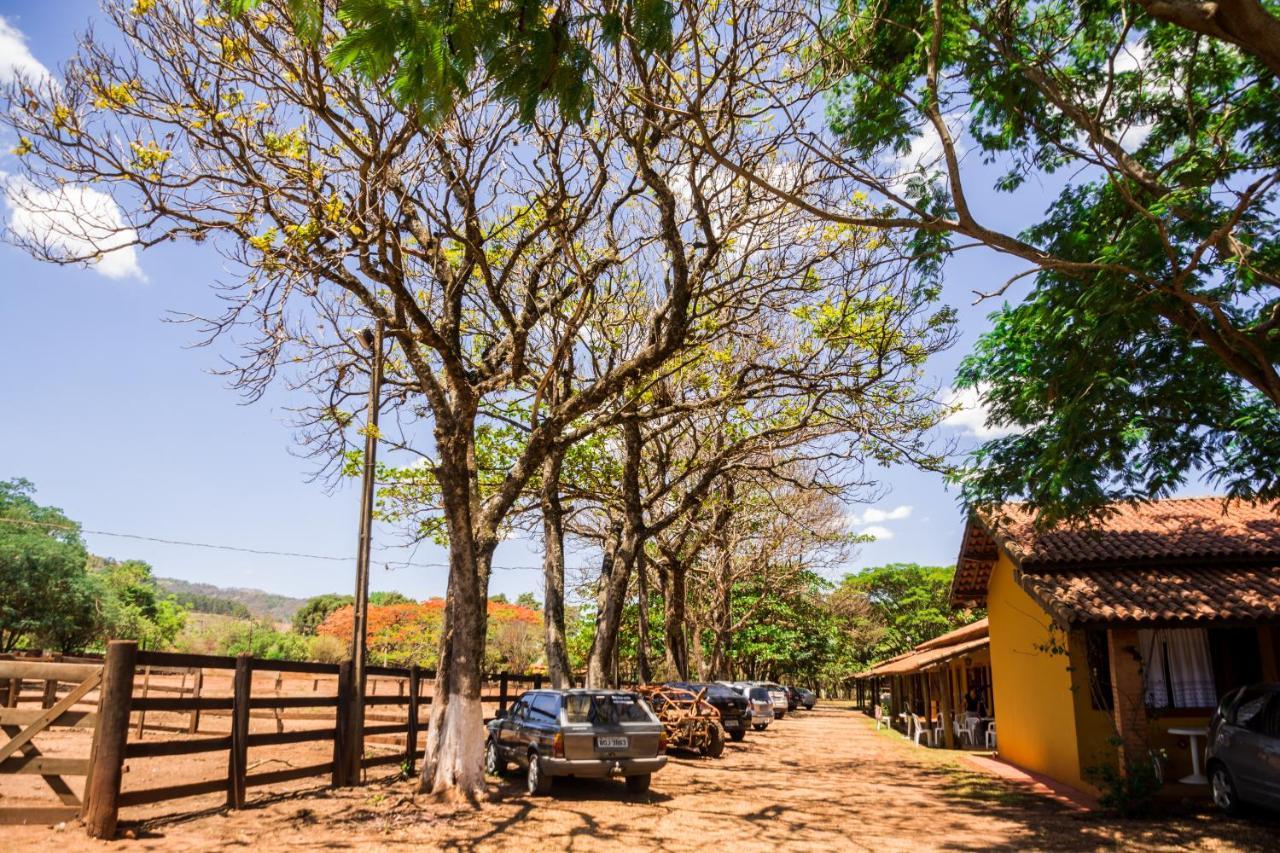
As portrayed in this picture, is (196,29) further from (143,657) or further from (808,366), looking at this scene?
(808,366)

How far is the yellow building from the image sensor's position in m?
12.1

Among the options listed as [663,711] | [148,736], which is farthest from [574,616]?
[148,736]

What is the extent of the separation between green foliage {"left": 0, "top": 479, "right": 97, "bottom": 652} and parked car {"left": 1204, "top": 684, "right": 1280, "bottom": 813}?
132 ft

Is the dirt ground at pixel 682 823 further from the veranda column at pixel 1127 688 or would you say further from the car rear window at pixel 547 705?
the veranda column at pixel 1127 688

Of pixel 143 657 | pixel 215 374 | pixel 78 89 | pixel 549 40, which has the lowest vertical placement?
pixel 143 657

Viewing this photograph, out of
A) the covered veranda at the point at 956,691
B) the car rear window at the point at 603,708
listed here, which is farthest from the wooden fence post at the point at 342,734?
the covered veranda at the point at 956,691

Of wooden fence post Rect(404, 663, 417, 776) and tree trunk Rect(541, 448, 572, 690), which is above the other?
tree trunk Rect(541, 448, 572, 690)

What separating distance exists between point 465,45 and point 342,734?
359 inches

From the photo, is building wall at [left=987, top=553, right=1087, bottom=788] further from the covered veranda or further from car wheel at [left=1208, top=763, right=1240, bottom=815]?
car wheel at [left=1208, top=763, right=1240, bottom=815]

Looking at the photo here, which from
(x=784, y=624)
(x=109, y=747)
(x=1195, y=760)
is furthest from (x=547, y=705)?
(x=784, y=624)

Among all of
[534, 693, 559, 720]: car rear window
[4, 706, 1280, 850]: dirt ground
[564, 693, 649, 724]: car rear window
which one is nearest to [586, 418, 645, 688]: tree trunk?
[4, 706, 1280, 850]: dirt ground

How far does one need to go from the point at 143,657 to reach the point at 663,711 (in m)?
12.7

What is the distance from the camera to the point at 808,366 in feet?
48.7

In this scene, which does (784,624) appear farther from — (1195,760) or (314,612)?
(314,612)
